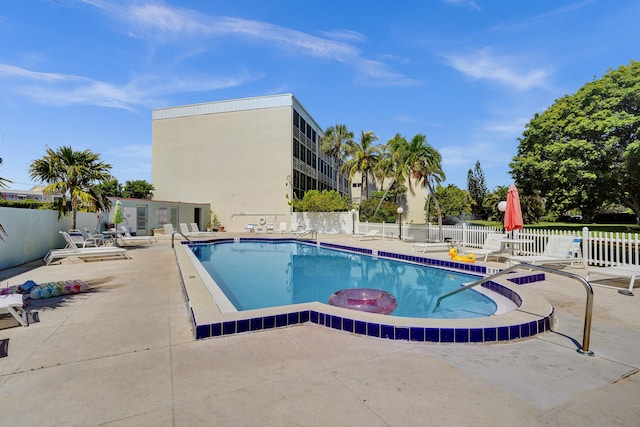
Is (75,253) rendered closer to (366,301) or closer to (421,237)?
(366,301)

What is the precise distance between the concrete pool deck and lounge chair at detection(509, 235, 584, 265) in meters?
4.23

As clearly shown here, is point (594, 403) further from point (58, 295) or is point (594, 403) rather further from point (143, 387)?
point (58, 295)

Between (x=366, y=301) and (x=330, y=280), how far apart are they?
378cm

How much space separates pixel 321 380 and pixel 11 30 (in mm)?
10481

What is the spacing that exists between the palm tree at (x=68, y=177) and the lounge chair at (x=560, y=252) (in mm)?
14895

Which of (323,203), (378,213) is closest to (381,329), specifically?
(323,203)

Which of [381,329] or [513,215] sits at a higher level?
[513,215]

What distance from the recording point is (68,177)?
11.9 meters

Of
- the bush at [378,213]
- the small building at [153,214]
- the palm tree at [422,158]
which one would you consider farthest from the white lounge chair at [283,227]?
the palm tree at [422,158]

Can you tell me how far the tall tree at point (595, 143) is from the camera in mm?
14305

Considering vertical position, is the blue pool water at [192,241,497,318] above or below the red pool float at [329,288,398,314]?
below

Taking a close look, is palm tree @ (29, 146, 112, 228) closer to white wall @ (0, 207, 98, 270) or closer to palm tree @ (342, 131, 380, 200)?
white wall @ (0, 207, 98, 270)

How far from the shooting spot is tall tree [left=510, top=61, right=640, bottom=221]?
14305mm

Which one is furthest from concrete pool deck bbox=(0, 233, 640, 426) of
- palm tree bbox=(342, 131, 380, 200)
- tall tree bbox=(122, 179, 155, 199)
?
tall tree bbox=(122, 179, 155, 199)
